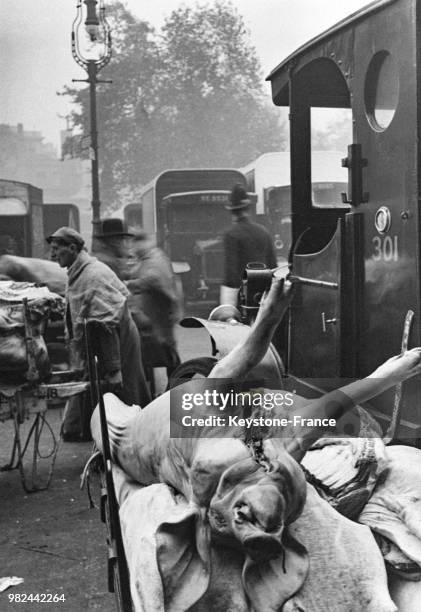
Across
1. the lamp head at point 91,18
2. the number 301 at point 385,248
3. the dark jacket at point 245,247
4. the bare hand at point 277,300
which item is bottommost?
the bare hand at point 277,300

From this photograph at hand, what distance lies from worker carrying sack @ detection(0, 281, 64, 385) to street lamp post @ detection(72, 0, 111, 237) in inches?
203

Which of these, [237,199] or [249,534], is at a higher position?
[237,199]

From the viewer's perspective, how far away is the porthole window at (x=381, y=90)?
11.0 ft

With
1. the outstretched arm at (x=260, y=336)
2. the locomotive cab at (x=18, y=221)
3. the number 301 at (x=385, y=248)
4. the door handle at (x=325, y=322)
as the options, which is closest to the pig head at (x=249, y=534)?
the outstretched arm at (x=260, y=336)

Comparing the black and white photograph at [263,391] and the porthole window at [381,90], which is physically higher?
the porthole window at [381,90]

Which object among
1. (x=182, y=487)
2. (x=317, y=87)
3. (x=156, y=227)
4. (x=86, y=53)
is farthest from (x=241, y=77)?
(x=182, y=487)

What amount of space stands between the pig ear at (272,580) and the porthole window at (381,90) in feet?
6.58

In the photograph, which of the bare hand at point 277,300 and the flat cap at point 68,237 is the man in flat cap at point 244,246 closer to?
the flat cap at point 68,237

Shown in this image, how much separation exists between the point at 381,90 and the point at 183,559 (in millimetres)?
2285

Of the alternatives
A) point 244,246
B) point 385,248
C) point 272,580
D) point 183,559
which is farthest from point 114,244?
point 272,580

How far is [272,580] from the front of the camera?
2.14 m

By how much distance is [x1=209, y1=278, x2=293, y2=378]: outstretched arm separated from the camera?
2529 millimetres

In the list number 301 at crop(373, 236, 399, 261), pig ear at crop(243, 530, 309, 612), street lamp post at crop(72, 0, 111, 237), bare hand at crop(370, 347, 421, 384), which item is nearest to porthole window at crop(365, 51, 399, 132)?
number 301 at crop(373, 236, 399, 261)

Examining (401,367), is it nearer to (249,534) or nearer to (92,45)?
(249,534)
